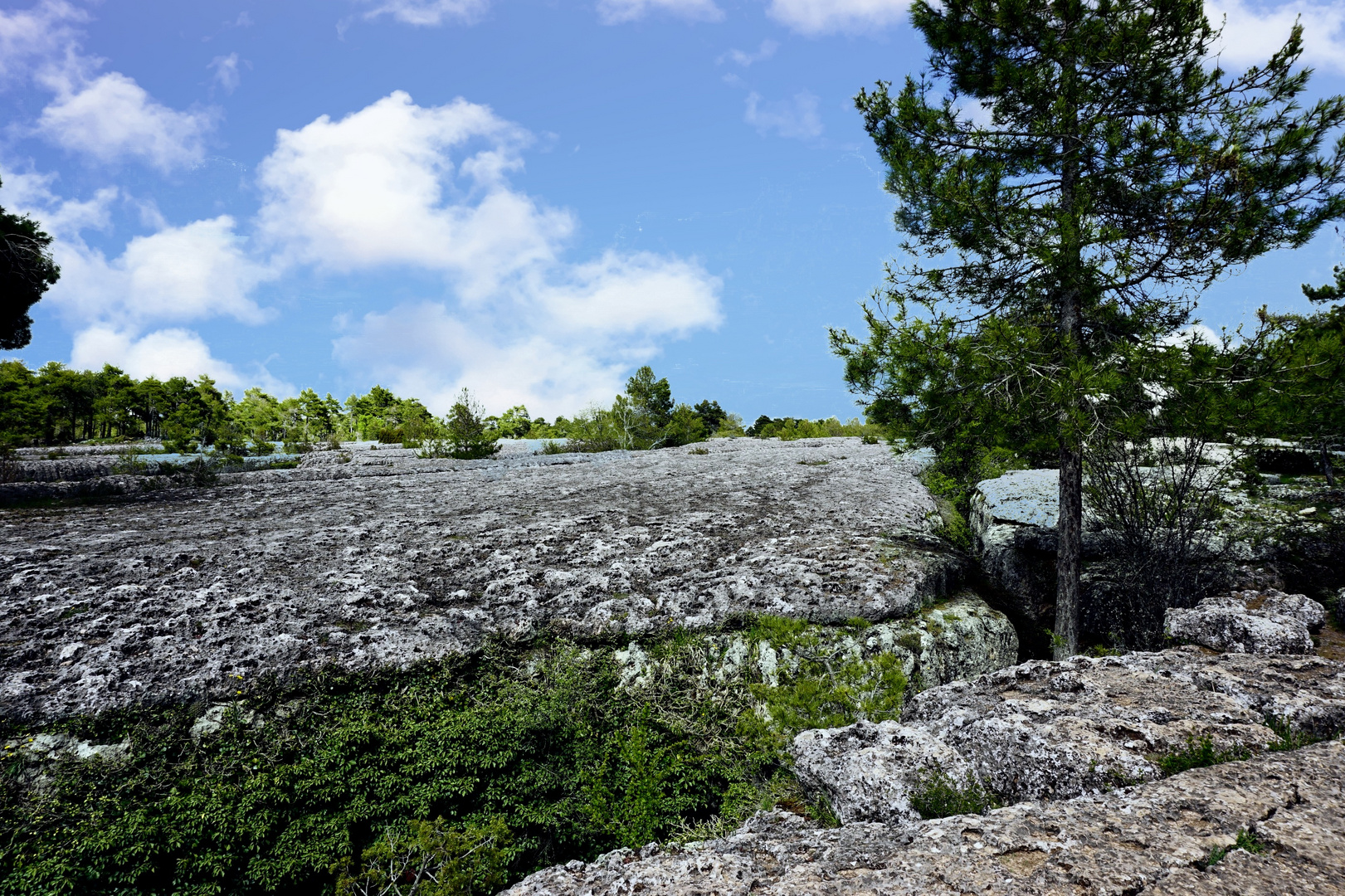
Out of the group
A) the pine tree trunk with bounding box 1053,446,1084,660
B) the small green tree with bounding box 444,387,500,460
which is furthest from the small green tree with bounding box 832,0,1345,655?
the small green tree with bounding box 444,387,500,460

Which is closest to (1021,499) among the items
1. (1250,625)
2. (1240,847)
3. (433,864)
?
(1250,625)

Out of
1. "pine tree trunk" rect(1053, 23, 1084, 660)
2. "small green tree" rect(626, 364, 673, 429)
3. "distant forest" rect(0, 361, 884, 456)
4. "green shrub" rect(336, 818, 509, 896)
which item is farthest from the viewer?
"small green tree" rect(626, 364, 673, 429)

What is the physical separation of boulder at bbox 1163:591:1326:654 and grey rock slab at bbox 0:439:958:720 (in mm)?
2753

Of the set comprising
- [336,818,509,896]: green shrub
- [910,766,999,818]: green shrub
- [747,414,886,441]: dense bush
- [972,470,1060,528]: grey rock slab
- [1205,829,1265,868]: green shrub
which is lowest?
Answer: [336,818,509,896]: green shrub

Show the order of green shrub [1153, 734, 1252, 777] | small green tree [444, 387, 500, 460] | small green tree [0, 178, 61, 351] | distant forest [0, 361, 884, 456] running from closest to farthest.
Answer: green shrub [1153, 734, 1252, 777], small green tree [0, 178, 61, 351], small green tree [444, 387, 500, 460], distant forest [0, 361, 884, 456]

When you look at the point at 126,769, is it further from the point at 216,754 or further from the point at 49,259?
the point at 49,259

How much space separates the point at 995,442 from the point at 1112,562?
3272mm

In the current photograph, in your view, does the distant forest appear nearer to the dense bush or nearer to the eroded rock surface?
the dense bush

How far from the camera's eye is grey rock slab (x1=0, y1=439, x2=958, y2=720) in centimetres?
568

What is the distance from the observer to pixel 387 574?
754 cm

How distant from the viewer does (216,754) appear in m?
5.05

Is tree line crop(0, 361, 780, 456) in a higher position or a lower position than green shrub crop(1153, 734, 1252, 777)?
higher

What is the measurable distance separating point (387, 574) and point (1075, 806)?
743 cm

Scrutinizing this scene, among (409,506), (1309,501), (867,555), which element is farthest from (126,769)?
(1309,501)
